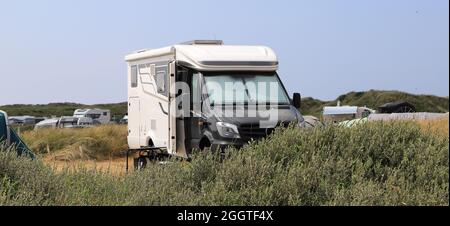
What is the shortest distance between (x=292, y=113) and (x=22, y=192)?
7505 mm

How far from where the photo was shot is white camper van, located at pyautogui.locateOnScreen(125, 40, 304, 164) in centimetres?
1280

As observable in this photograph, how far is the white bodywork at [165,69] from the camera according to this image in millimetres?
13438

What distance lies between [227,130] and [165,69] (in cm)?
261

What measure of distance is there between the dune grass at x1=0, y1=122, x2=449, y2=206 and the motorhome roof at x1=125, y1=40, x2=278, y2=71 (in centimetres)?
412

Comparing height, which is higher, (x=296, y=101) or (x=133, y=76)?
(x=133, y=76)

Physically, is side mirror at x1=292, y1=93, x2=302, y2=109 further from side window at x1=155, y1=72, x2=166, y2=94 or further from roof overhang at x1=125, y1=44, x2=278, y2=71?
side window at x1=155, y1=72, x2=166, y2=94

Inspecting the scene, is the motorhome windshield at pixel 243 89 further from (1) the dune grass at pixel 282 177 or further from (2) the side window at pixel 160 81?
(1) the dune grass at pixel 282 177

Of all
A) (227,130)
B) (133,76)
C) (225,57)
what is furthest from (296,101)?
(133,76)

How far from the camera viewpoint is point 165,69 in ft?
47.4

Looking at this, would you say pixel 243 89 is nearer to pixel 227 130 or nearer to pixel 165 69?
pixel 227 130

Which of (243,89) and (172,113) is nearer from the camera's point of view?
(243,89)

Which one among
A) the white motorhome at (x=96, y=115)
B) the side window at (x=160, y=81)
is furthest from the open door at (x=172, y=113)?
the white motorhome at (x=96, y=115)

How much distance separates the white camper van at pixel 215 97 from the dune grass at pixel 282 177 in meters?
3.33
